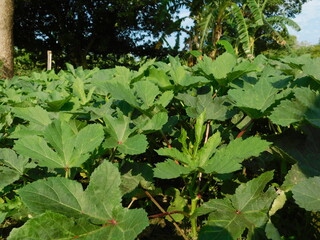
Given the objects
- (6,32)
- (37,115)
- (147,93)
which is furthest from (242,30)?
(37,115)

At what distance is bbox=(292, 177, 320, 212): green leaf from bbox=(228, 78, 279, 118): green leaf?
0.26 metres

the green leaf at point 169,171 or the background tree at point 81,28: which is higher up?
the background tree at point 81,28

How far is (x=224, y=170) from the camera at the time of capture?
66 cm

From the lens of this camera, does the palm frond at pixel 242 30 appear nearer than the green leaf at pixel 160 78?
No

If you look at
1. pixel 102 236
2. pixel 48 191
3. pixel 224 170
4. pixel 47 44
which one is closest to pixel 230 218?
pixel 224 170

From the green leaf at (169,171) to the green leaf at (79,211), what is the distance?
0.09 metres

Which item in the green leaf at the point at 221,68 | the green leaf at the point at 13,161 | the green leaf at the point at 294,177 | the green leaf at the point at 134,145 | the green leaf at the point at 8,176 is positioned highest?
the green leaf at the point at 221,68

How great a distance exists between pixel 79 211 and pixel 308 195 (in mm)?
462

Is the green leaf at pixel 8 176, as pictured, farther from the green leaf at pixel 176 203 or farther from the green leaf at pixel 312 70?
the green leaf at pixel 312 70

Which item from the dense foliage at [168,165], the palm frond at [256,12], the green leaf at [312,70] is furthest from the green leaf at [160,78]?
the palm frond at [256,12]

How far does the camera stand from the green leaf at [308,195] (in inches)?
24.3

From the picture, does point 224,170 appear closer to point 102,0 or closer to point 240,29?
point 240,29

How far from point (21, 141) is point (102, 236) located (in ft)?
1.02

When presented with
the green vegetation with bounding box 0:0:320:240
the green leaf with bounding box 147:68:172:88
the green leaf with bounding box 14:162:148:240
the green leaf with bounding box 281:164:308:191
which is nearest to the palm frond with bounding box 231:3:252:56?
the green vegetation with bounding box 0:0:320:240
